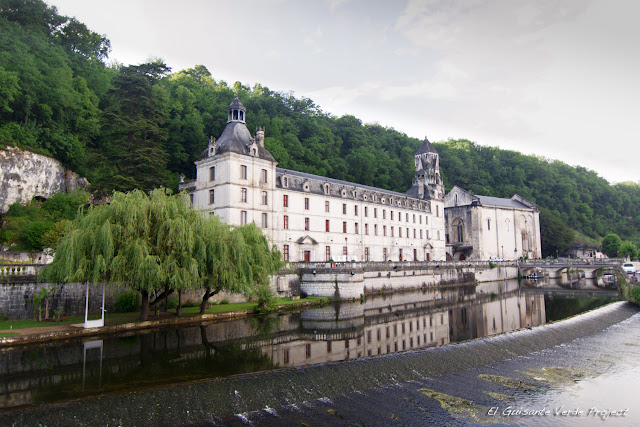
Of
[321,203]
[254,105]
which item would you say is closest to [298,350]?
[321,203]

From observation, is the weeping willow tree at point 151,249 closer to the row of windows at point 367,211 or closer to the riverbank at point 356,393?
the riverbank at point 356,393

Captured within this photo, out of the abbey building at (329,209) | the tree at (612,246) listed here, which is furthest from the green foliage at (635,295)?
the tree at (612,246)

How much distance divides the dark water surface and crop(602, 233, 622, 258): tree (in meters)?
62.2

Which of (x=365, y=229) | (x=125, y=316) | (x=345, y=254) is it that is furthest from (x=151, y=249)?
(x=365, y=229)

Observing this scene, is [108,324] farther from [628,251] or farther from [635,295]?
[628,251]

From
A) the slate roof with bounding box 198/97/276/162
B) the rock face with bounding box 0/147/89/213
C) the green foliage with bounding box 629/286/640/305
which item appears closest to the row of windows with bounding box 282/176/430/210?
the slate roof with bounding box 198/97/276/162

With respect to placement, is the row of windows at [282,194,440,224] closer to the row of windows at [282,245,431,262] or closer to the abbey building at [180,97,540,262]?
the abbey building at [180,97,540,262]

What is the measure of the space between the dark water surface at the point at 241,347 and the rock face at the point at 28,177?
23.7m

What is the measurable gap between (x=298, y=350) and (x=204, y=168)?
24.5 m

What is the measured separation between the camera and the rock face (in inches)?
1378

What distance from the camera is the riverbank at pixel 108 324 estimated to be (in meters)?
18.3

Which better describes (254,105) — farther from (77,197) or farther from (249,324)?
(249,324)

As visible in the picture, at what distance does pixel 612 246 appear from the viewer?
84.6 meters

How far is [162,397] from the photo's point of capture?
11672mm
